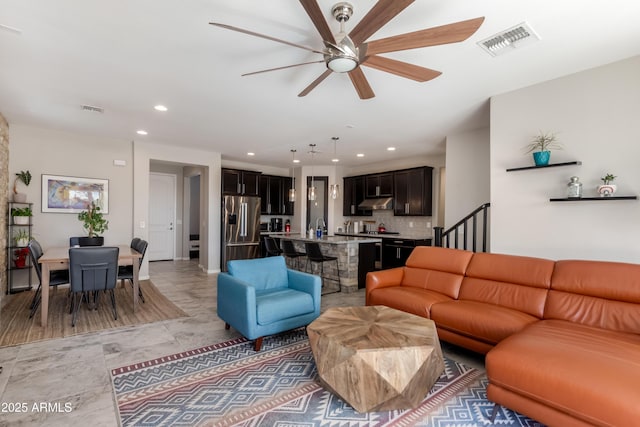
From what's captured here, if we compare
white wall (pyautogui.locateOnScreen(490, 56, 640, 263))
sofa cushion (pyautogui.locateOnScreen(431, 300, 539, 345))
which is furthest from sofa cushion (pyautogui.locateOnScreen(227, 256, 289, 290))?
white wall (pyautogui.locateOnScreen(490, 56, 640, 263))

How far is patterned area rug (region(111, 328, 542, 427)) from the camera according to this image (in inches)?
77.2

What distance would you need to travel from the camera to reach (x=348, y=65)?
2.21m

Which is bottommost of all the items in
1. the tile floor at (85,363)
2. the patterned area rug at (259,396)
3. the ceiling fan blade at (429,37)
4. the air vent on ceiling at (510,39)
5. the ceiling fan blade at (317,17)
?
the patterned area rug at (259,396)

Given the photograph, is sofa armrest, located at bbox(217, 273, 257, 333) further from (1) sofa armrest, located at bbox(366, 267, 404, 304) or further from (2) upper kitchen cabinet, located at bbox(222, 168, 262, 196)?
(2) upper kitchen cabinet, located at bbox(222, 168, 262, 196)

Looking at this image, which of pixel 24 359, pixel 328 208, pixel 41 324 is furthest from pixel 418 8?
pixel 328 208

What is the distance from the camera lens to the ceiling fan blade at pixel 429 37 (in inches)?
72.2

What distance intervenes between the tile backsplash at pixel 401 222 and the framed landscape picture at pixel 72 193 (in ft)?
18.9

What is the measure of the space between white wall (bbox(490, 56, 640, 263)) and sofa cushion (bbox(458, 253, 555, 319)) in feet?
1.80

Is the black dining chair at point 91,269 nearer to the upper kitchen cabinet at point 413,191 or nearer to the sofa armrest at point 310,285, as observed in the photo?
the sofa armrest at point 310,285

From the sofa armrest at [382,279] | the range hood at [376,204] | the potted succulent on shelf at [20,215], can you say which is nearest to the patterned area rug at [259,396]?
the sofa armrest at [382,279]

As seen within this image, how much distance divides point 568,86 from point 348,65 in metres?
2.52

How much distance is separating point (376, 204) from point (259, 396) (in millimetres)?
5876

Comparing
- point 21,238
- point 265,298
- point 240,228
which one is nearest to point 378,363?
point 265,298

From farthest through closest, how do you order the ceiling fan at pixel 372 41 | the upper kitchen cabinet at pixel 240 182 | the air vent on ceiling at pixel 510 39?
1. the upper kitchen cabinet at pixel 240 182
2. the air vent on ceiling at pixel 510 39
3. the ceiling fan at pixel 372 41
